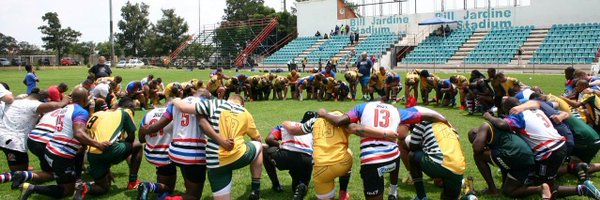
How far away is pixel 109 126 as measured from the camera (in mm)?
6594

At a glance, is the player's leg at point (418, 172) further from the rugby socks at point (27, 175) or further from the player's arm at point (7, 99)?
the player's arm at point (7, 99)

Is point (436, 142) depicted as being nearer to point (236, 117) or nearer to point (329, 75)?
point (236, 117)

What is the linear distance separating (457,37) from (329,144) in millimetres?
37199

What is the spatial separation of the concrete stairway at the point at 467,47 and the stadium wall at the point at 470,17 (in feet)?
5.41

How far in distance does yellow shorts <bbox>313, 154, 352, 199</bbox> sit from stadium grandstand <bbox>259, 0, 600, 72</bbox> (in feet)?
92.8

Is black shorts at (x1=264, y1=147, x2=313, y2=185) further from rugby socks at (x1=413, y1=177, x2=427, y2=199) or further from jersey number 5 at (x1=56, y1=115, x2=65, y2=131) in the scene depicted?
jersey number 5 at (x1=56, y1=115, x2=65, y2=131)

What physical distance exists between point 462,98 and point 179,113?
11841 millimetres

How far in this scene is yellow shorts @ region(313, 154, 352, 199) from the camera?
552cm

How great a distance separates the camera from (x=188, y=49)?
191 feet

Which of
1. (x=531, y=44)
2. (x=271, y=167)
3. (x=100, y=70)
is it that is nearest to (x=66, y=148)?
(x=271, y=167)

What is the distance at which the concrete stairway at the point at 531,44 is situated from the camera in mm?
33359

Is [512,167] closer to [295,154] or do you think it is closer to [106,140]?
[295,154]

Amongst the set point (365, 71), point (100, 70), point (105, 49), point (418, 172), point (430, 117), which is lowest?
point (418, 172)

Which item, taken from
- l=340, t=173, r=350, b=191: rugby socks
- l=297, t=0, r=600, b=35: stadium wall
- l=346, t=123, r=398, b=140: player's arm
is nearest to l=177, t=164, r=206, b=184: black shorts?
l=340, t=173, r=350, b=191: rugby socks
